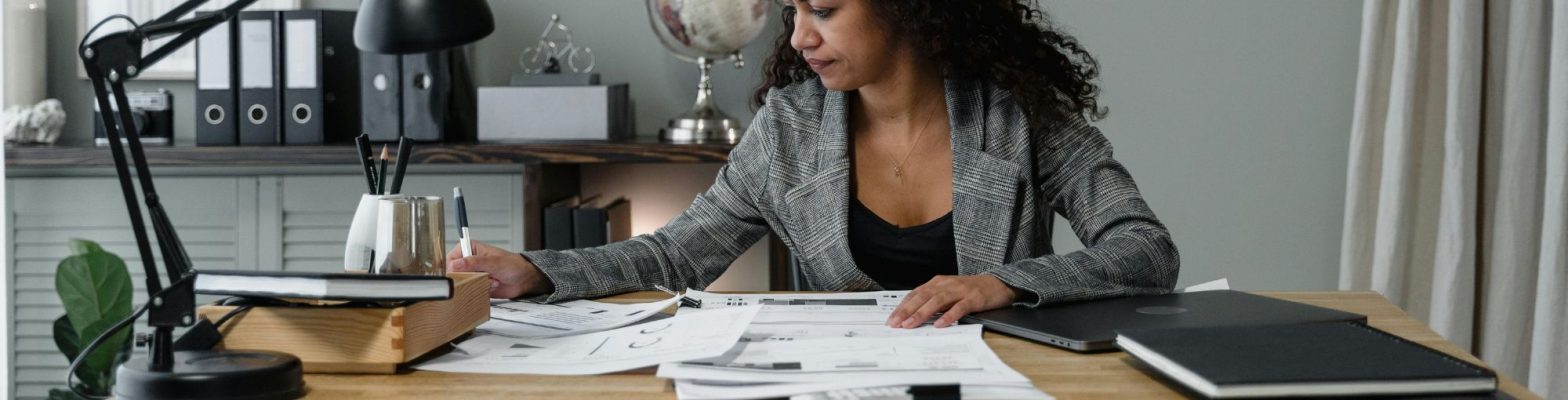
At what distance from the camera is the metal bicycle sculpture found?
9.24 feet

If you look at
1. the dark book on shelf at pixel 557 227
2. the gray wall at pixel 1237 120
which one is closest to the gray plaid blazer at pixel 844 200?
the dark book on shelf at pixel 557 227

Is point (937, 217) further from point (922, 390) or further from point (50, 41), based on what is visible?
point (50, 41)

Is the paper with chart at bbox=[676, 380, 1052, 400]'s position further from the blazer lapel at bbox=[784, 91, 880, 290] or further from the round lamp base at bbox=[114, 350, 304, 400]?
the blazer lapel at bbox=[784, 91, 880, 290]

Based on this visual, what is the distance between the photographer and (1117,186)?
1.56m

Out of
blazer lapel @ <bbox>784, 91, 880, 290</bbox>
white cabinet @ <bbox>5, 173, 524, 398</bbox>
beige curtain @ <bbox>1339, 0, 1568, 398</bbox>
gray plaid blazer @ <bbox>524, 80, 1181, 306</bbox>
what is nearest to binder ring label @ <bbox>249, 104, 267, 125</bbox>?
white cabinet @ <bbox>5, 173, 524, 398</bbox>

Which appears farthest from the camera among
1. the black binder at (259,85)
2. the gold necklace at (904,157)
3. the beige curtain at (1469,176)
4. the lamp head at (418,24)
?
the black binder at (259,85)

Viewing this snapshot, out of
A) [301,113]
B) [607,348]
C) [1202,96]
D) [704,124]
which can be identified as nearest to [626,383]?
[607,348]

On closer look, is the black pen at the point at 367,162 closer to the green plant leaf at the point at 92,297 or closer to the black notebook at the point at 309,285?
the black notebook at the point at 309,285

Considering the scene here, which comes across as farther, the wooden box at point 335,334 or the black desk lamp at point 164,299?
the wooden box at point 335,334

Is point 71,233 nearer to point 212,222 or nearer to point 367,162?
point 212,222

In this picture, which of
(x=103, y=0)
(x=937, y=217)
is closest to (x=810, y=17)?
(x=937, y=217)

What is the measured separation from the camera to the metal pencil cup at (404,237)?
1.14m

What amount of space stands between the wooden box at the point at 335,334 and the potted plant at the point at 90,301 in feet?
5.52

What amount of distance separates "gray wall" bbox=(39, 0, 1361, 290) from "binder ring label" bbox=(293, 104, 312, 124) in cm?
36
